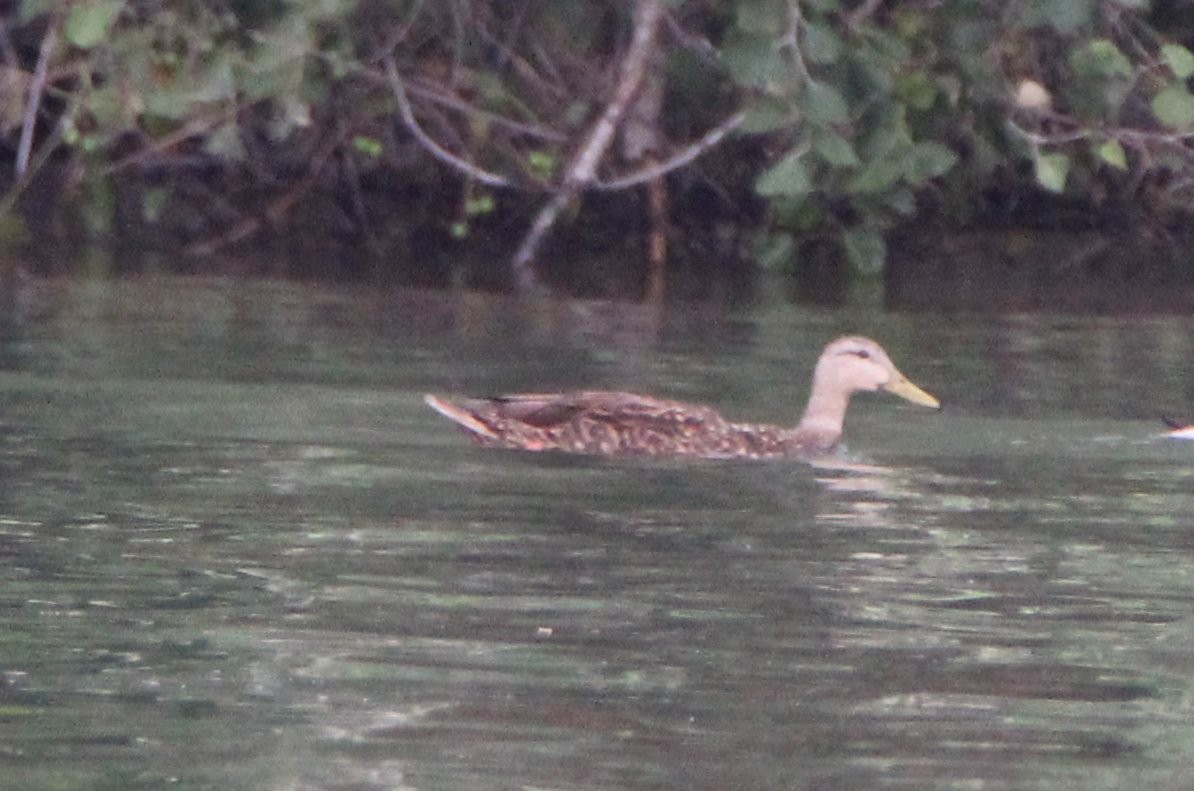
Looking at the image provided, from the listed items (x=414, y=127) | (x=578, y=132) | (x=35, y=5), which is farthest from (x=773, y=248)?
(x=35, y=5)

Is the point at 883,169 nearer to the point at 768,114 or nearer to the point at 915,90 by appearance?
the point at 915,90

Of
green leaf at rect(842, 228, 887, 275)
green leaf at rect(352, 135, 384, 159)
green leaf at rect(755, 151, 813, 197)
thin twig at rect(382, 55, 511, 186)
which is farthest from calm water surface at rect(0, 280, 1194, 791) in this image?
green leaf at rect(352, 135, 384, 159)

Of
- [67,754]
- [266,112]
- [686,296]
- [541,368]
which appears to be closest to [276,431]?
[541,368]

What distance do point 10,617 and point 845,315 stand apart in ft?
27.8

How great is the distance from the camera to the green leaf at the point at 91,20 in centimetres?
1470

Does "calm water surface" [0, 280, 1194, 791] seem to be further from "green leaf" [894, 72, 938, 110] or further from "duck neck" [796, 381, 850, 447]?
"green leaf" [894, 72, 938, 110]

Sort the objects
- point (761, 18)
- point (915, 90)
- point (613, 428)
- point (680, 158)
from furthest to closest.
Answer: point (680, 158)
point (915, 90)
point (761, 18)
point (613, 428)

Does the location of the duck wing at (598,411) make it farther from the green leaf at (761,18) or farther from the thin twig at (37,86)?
the thin twig at (37,86)

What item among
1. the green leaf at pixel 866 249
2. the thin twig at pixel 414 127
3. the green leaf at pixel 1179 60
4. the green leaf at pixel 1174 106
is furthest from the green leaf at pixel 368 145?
the green leaf at pixel 1179 60

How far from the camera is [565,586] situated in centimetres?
736

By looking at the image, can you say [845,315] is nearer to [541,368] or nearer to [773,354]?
[773,354]

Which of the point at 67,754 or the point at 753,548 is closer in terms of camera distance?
the point at 67,754

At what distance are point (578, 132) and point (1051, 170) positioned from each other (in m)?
3.79

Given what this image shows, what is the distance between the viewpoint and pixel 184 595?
23.5 feet
